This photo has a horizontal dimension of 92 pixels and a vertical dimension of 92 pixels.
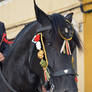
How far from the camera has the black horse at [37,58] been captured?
1.80 meters

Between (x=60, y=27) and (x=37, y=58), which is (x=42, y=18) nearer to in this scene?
(x=60, y=27)

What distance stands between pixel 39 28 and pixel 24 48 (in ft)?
0.90

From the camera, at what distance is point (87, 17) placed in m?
4.91

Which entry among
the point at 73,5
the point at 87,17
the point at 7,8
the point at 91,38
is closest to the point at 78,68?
the point at 91,38

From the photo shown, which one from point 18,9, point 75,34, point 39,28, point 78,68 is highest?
point 39,28

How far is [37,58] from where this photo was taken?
1.97 metres

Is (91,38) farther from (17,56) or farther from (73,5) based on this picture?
(17,56)

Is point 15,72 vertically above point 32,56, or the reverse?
point 32,56

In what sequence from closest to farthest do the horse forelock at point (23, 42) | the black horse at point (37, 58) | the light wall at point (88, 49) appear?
the black horse at point (37, 58)
the horse forelock at point (23, 42)
the light wall at point (88, 49)

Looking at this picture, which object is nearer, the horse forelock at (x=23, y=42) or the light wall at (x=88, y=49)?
the horse forelock at (x=23, y=42)

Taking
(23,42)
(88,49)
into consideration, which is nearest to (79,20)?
(88,49)

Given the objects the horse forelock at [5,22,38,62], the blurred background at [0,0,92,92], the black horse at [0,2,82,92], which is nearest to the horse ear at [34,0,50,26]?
the black horse at [0,2,82,92]

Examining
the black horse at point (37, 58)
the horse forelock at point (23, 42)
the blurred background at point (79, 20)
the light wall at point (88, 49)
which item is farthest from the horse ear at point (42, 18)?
the light wall at point (88, 49)

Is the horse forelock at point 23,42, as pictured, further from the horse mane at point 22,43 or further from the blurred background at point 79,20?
the blurred background at point 79,20
